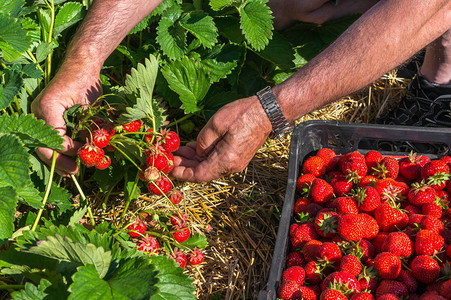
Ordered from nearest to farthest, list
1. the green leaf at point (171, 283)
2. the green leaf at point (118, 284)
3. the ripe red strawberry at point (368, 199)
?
the green leaf at point (118, 284) < the green leaf at point (171, 283) < the ripe red strawberry at point (368, 199)

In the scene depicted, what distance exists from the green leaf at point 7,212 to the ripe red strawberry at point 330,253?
78cm

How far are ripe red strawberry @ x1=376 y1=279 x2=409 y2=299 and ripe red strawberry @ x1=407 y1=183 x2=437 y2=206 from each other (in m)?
0.32

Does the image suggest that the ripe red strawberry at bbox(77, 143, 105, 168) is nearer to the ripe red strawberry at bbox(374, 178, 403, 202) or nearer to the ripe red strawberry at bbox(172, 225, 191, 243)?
the ripe red strawberry at bbox(172, 225, 191, 243)

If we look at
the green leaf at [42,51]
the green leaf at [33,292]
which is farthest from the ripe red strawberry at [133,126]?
the green leaf at [33,292]

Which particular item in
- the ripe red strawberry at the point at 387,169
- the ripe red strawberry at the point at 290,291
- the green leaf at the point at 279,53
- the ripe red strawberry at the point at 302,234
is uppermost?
the green leaf at the point at 279,53

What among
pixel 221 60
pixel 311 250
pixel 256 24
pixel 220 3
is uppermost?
pixel 220 3

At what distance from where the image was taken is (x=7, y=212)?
118 cm

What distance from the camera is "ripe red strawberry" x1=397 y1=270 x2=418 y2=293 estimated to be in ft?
4.30

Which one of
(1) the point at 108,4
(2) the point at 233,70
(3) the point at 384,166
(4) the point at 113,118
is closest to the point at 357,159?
(3) the point at 384,166

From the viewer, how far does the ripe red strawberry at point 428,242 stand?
1.33 meters

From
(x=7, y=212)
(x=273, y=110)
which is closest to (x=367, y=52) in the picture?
(x=273, y=110)

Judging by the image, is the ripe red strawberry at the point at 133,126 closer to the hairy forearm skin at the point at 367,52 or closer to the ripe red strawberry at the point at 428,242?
the hairy forearm skin at the point at 367,52

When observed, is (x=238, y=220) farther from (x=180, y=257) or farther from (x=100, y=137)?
(x=100, y=137)

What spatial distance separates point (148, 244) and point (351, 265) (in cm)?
56
